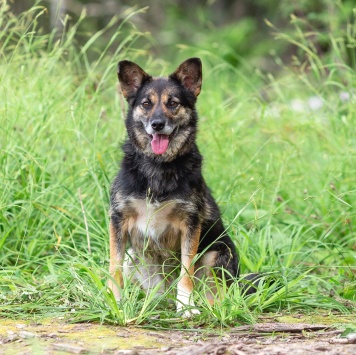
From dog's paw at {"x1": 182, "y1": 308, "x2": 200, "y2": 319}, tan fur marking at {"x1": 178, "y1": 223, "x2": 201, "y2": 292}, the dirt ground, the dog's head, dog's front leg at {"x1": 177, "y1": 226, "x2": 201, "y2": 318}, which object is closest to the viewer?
the dirt ground

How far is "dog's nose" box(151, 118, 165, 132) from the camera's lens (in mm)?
4668

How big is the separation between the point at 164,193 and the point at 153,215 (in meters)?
0.16

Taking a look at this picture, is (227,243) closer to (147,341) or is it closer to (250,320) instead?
(250,320)

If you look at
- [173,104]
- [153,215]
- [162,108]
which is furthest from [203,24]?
[153,215]

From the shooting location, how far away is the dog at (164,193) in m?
4.66

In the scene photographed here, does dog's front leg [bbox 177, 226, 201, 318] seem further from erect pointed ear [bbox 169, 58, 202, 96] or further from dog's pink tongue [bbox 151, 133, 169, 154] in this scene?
erect pointed ear [bbox 169, 58, 202, 96]

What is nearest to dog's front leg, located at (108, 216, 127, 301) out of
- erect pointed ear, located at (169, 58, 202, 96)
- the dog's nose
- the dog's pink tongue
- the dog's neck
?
the dog's neck

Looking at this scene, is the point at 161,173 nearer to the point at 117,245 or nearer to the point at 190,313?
the point at 117,245

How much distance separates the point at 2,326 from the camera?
13.0 feet

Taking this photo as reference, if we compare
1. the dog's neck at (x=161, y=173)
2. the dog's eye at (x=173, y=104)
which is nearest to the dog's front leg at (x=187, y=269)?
the dog's neck at (x=161, y=173)

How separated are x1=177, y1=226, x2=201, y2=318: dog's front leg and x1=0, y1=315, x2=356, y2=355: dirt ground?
1.19 ft

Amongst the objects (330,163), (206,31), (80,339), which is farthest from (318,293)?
(206,31)

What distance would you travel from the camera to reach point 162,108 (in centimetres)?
477

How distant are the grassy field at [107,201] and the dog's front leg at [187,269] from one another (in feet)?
0.29
